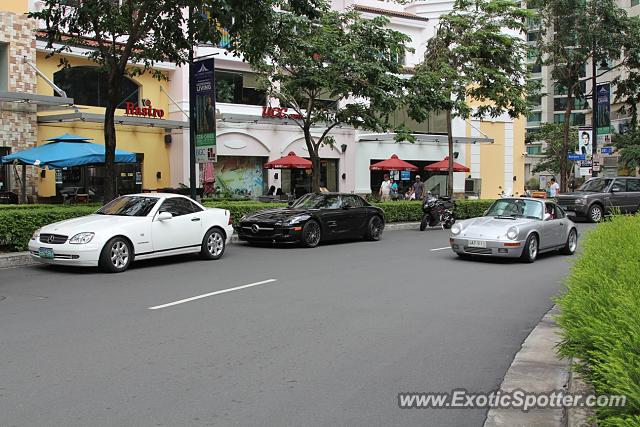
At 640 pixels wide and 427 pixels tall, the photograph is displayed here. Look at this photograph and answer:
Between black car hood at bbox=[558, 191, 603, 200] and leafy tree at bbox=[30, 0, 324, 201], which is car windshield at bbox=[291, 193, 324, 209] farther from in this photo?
black car hood at bbox=[558, 191, 603, 200]

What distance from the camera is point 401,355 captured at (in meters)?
6.29

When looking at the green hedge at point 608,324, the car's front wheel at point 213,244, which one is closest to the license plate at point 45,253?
the car's front wheel at point 213,244

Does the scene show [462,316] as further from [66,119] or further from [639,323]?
[66,119]

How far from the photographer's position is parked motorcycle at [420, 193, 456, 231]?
2198cm

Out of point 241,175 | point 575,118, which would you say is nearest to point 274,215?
point 241,175

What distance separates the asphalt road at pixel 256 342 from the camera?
4.78 m

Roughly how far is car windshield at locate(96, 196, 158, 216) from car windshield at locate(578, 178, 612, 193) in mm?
19662

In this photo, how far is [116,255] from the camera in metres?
11.7

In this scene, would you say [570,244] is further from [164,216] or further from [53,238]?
A: [53,238]

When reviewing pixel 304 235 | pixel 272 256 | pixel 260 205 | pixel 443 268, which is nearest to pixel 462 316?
pixel 443 268

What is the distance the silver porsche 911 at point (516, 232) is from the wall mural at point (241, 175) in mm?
15834

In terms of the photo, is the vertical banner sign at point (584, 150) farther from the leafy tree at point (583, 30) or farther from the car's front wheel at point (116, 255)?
the car's front wheel at point (116, 255)

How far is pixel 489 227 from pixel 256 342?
8231 mm

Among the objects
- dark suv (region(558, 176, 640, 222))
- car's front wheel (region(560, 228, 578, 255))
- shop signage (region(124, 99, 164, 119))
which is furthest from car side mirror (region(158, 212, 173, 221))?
dark suv (region(558, 176, 640, 222))
